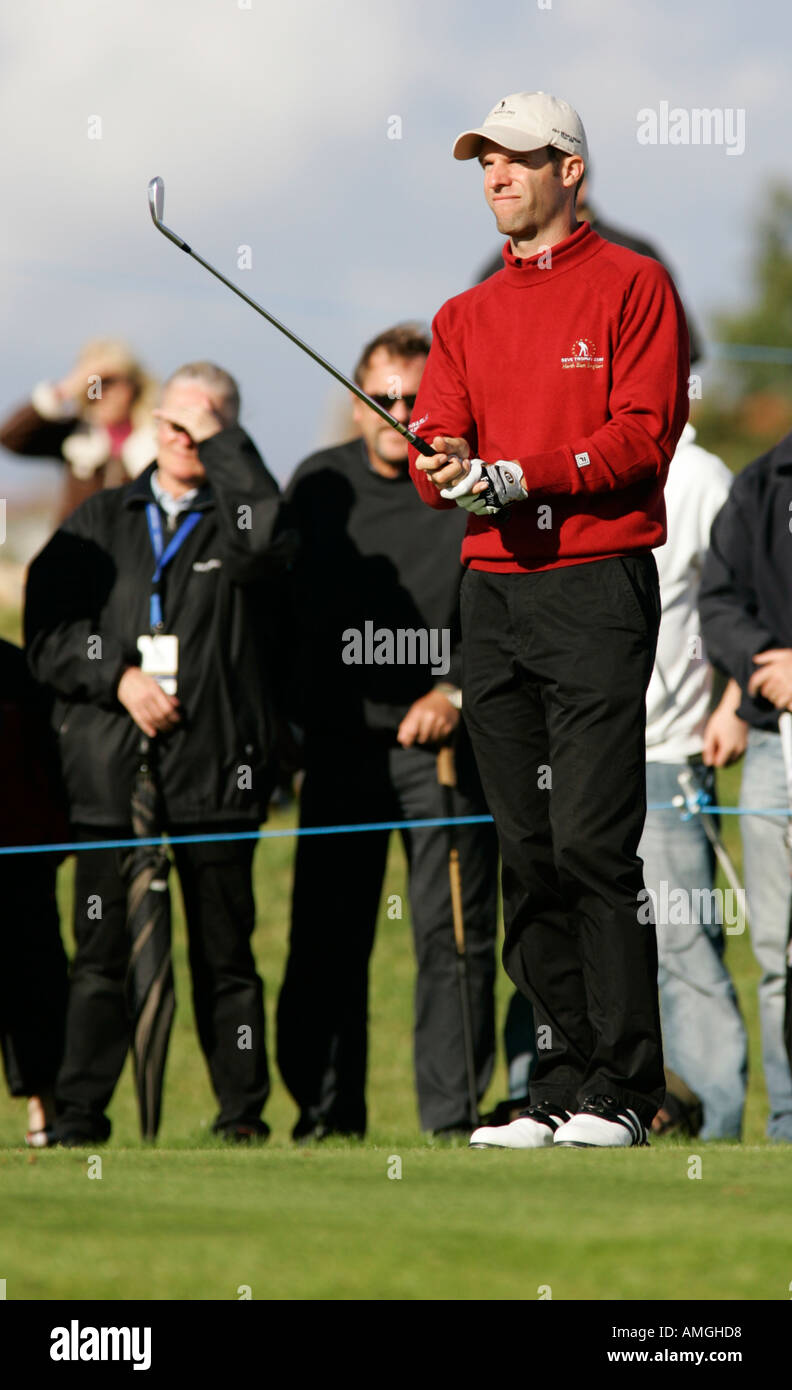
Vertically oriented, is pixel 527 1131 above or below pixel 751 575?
below

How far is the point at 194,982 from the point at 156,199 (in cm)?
293

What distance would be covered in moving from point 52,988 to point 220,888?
31.3 inches

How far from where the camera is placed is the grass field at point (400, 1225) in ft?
11.7

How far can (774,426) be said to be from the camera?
4066cm

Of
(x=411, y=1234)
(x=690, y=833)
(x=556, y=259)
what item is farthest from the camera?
(x=690, y=833)

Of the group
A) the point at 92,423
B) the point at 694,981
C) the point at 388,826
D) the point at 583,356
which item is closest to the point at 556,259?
the point at 583,356

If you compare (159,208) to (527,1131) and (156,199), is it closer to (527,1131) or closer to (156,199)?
(156,199)

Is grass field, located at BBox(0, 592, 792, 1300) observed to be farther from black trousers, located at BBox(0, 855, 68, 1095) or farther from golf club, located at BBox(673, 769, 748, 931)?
golf club, located at BBox(673, 769, 748, 931)

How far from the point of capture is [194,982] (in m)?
7.11

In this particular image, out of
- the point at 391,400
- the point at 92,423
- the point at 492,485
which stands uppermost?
the point at 92,423

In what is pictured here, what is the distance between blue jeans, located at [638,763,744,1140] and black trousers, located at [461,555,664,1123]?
85.8 inches

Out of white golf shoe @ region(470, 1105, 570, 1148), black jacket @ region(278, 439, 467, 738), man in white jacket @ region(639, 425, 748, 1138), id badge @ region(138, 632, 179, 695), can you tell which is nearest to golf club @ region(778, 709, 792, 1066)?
man in white jacket @ region(639, 425, 748, 1138)
